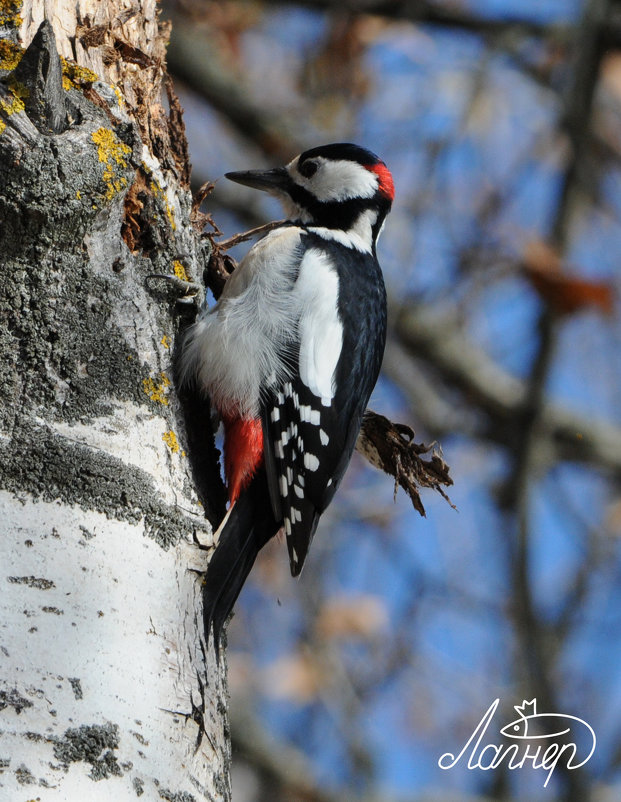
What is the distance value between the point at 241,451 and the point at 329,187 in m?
1.25

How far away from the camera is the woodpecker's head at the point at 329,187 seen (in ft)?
11.0

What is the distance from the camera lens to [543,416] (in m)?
4.97

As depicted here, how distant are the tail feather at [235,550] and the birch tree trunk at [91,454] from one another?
0.23ft

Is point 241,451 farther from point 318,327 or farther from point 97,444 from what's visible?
point 97,444

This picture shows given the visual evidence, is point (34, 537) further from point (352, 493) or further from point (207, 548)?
point (352, 493)

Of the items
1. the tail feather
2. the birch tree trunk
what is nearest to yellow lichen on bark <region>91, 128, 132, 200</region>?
the birch tree trunk

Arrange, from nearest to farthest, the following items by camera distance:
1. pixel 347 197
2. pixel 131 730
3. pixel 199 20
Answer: pixel 131 730
pixel 347 197
pixel 199 20

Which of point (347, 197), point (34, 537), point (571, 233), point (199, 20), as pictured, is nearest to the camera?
point (34, 537)

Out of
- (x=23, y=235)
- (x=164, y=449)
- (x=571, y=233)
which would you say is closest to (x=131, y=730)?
(x=164, y=449)

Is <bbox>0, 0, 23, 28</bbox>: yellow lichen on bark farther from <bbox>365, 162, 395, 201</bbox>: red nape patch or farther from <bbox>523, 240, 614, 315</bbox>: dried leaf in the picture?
<bbox>523, 240, 614, 315</bbox>: dried leaf

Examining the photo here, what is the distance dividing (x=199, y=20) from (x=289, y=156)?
1.47 meters

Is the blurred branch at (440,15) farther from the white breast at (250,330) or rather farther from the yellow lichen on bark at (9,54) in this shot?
the yellow lichen on bark at (9,54)

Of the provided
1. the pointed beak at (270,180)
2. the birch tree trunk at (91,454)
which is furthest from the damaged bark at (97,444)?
the pointed beak at (270,180)

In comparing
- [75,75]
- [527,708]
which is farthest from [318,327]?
[527,708]
